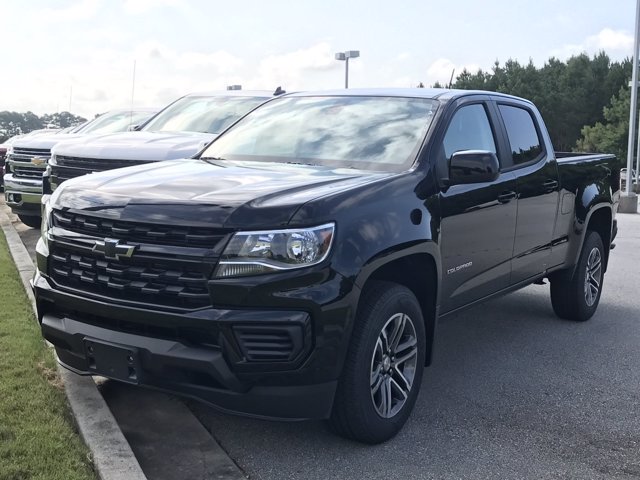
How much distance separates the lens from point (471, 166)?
434 cm

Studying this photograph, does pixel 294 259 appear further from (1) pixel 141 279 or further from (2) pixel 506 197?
(2) pixel 506 197

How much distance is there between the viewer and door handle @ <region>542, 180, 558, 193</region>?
573 cm

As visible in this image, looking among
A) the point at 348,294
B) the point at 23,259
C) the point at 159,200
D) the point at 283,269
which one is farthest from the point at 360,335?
the point at 23,259

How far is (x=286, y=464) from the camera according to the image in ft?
12.3

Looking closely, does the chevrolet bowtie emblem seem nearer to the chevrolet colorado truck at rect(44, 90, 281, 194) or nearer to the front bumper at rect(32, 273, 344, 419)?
the front bumper at rect(32, 273, 344, 419)

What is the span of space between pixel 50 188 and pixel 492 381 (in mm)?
5526

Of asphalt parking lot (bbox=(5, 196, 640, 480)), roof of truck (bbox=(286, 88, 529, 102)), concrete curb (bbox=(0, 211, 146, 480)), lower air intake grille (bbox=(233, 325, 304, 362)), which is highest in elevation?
roof of truck (bbox=(286, 88, 529, 102))

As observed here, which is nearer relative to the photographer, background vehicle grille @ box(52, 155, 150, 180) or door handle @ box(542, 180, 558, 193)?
door handle @ box(542, 180, 558, 193)

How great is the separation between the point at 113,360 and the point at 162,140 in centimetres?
467

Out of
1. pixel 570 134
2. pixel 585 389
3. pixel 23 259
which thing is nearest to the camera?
pixel 585 389

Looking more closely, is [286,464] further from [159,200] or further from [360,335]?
[159,200]

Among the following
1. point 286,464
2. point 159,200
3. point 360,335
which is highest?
point 159,200

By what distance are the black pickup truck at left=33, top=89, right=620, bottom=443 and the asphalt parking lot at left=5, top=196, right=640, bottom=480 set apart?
24 centimetres

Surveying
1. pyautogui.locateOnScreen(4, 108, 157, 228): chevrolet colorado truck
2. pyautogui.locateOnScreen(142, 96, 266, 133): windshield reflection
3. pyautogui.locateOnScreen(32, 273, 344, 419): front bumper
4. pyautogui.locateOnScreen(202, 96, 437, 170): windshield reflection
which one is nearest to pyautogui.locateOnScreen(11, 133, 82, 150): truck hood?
pyautogui.locateOnScreen(4, 108, 157, 228): chevrolet colorado truck
